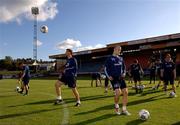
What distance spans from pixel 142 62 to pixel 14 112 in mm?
44119

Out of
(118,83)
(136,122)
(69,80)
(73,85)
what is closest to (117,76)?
(118,83)

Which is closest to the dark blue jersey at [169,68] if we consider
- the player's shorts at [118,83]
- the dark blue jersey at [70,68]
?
the dark blue jersey at [70,68]

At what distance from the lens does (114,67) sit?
379 inches

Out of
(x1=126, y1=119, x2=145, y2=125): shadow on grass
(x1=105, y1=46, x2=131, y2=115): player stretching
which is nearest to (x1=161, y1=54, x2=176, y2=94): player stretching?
(x1=105, y1=46, x2=131, y2=115): player stretching

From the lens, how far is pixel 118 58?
32.0 feet

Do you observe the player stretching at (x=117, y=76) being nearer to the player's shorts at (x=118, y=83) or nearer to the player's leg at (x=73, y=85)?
the player's shorts at (x=118, y=83)

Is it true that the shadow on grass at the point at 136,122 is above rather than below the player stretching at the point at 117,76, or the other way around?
below

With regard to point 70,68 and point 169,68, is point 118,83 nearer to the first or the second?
point 70,68

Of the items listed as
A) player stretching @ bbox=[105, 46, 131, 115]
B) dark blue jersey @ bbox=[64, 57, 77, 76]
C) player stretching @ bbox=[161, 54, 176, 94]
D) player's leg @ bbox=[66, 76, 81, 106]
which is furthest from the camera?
player stretching @ bbox=[161, 54, 176, 94]

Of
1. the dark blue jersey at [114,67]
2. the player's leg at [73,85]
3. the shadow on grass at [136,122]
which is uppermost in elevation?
the dark blue jersey at [114,67]

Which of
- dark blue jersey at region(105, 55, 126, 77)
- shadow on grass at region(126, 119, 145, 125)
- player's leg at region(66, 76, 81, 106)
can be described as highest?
dark blue jersey at region(105, 55, 126, 77)

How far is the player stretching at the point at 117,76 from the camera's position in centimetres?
944

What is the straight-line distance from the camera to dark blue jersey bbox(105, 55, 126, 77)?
9617 mm

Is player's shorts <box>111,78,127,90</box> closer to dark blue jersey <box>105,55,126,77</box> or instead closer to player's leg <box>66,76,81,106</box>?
dark blue jersey <box>105,55,126,77</box>
